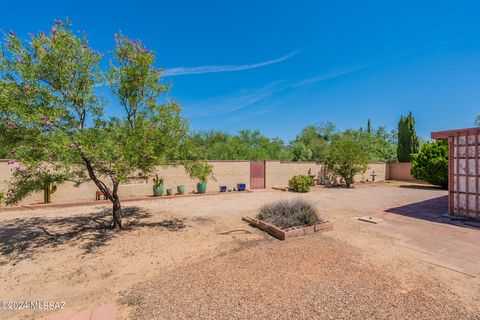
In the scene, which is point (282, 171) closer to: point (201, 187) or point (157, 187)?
point (201, 187)

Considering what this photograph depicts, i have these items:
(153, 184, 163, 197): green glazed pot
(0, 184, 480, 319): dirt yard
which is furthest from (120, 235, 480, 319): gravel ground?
(153, 184, 163, 197): green glazed pot

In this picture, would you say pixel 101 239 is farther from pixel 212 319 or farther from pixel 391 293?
pixel 391 293

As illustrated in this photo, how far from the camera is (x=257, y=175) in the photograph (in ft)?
53.0

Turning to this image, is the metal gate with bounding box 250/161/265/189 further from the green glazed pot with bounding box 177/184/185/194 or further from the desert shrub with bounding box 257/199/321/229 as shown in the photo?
the desert shrub with bounding box 257/199/321/229

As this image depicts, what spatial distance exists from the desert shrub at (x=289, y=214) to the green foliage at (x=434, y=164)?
14.2 m

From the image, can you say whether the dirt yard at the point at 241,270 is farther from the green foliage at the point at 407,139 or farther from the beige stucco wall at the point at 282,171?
the green foliage at the point at 407,139

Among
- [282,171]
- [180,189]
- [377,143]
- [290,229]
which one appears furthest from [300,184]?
[377,143]

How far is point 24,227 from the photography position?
21.5 feet

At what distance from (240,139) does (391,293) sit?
3290 cm

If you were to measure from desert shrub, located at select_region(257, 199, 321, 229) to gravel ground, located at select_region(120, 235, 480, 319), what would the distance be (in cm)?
181

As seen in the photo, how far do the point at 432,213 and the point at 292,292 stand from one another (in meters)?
8.02

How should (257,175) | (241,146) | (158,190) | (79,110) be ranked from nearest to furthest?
1. (79,110)
2. (158,190)
3. (257,175)
4. (241,146)

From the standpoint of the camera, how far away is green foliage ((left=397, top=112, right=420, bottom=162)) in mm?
22188

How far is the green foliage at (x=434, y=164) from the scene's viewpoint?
15.0 m
